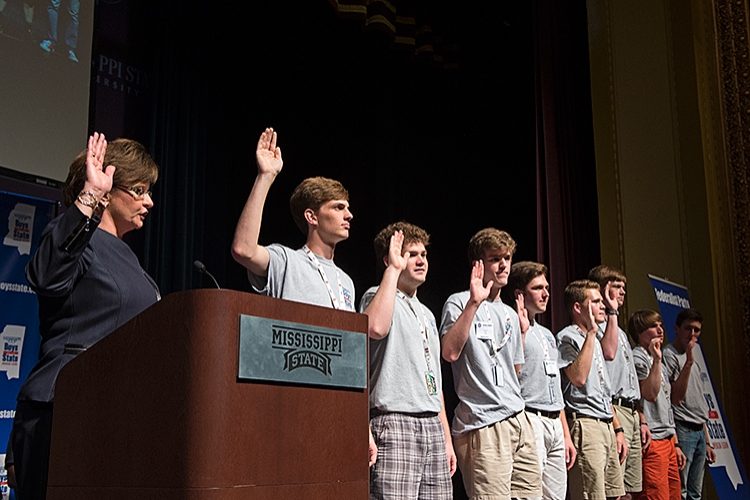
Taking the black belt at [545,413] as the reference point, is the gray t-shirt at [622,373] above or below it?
above

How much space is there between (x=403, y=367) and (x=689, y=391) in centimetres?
297

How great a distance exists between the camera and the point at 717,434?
5.36 m

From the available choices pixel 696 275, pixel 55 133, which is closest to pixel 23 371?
pixel 55 133

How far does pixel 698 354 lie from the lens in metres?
5.50

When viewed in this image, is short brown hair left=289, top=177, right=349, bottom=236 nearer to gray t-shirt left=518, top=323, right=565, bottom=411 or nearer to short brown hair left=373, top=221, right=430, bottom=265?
short brown hair left=373, top=221, right=430, bottom=265

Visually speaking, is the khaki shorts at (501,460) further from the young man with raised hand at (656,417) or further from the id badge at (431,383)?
the young man with raised hand at (656,417)

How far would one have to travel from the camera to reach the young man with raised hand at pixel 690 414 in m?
5.04

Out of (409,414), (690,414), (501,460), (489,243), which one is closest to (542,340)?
(489,243)

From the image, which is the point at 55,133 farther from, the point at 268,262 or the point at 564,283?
the point at 564,283

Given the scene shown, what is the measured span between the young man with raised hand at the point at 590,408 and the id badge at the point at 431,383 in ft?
3.71

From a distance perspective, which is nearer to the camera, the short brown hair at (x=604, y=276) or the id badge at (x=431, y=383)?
the id badge at (x=431, y=383)

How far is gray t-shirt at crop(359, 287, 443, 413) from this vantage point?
290cm

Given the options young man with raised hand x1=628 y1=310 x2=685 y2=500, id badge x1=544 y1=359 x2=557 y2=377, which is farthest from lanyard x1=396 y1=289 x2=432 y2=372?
young man with raised hand x1=628 y1=310 x2=685 y2=500

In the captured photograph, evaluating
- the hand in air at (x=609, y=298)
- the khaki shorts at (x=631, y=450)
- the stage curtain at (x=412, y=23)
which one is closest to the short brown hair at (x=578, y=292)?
the hand in air at (x=609, y=298)
